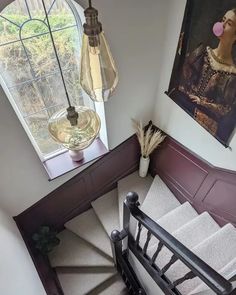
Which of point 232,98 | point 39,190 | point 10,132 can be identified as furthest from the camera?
point 39,190

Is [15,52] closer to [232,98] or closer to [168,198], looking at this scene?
[232,98]

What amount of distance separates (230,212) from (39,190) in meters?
2.13

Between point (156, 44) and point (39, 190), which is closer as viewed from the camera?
point (156, 44)

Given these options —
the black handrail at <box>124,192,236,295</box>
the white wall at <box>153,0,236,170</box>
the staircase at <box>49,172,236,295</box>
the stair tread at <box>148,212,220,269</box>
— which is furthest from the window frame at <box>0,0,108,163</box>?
the stair tread at <box>148,212,220,269</box>

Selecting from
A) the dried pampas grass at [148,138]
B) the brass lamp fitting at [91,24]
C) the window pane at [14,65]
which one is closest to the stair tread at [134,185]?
the dried pampas grass at [148,138]

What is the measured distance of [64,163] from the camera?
3.16m

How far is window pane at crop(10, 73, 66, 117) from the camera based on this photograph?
2537 millimetres

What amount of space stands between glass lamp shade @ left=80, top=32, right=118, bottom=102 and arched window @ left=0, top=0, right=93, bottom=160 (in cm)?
117

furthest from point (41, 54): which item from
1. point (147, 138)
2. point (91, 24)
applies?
point (147, 138)

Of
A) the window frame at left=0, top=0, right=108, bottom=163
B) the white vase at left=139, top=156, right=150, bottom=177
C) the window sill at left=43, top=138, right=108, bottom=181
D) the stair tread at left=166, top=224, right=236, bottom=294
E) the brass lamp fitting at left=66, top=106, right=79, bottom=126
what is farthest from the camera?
the white vase at left=139, top=156, right=150, bottom=177

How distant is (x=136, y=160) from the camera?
385cm

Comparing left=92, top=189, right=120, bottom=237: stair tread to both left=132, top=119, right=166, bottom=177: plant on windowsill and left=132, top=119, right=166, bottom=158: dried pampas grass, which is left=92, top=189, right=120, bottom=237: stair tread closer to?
left=132, top=119, right=166, bottom=177: plant on windowsill

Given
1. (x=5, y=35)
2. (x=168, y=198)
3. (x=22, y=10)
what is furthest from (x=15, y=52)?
(x=168, y=198)

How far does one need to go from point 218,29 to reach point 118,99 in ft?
4.06
